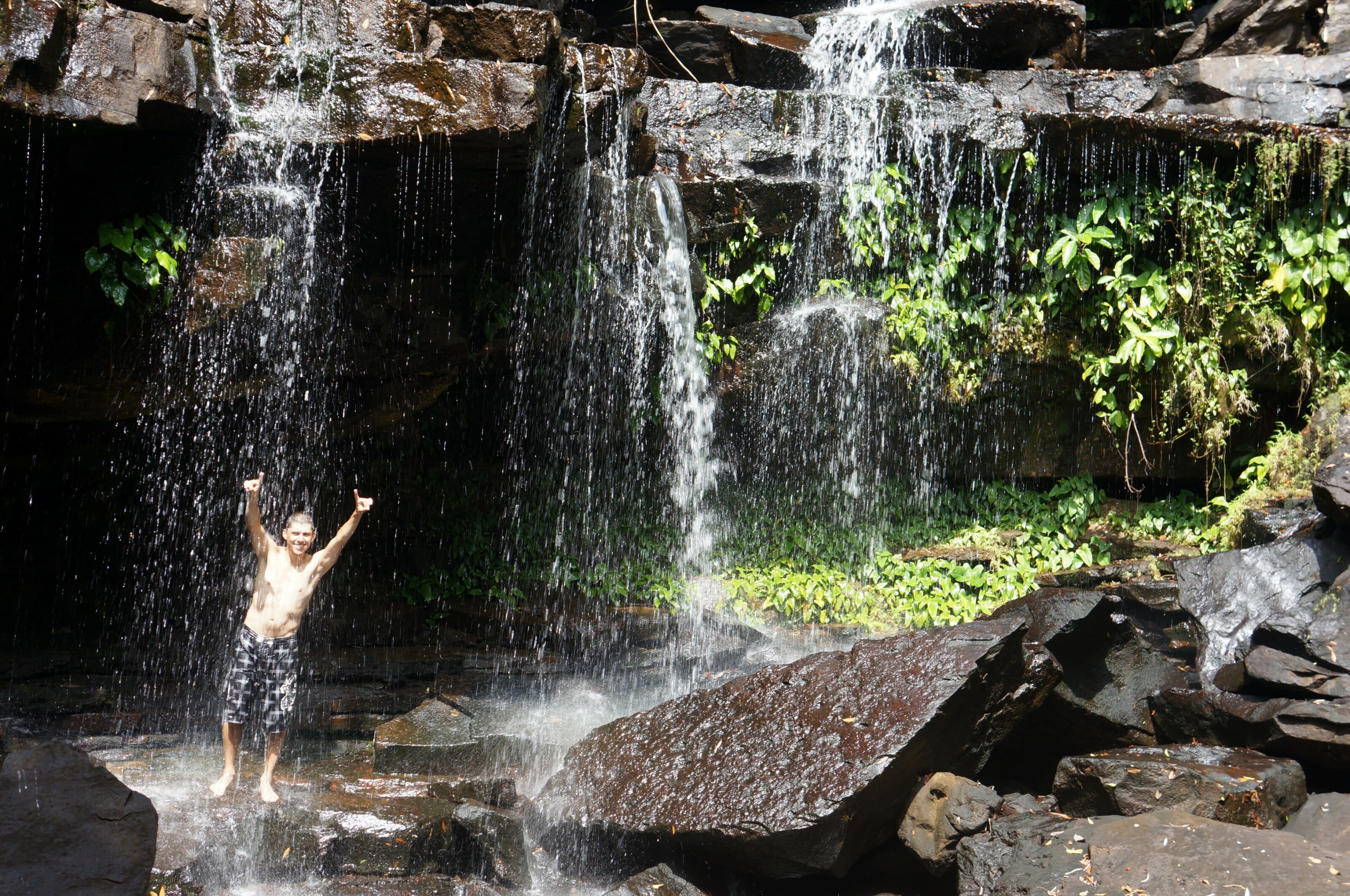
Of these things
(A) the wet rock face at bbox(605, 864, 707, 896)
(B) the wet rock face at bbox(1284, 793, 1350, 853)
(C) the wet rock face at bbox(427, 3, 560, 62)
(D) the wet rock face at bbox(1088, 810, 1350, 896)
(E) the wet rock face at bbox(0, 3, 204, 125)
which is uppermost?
(C) the wet rock face at bbox(427, 3, 560, 62)

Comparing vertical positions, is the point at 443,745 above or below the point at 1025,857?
below

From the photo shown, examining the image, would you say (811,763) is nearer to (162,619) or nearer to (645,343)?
(645,343)

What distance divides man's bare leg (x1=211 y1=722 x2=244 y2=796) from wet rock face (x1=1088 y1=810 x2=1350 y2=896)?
4789 millimetres

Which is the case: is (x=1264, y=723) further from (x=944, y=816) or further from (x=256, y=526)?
(x=256, y=526)

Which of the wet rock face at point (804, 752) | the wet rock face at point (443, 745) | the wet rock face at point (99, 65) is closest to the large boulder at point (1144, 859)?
the wet rock face at point (804, 752)

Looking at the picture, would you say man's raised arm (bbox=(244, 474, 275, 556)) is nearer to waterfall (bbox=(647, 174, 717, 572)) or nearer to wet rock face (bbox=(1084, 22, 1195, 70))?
waterfall (bbox=(647, 174, 717, 572))

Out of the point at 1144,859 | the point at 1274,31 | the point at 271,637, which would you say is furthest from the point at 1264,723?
the point at 1274,31

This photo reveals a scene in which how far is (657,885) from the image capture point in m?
4.66

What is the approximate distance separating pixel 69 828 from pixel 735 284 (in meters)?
6.55

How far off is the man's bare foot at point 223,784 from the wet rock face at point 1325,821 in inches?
225

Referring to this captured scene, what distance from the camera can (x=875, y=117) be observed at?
28.4 ft

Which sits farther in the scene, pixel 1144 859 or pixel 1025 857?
pixel 1025 857

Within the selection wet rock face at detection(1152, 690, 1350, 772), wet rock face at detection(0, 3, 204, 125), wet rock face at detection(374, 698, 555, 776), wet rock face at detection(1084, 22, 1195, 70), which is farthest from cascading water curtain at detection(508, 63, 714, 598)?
wet rock face at detection(1084, 22, 1195, 70)

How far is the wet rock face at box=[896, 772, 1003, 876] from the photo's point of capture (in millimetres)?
4590
